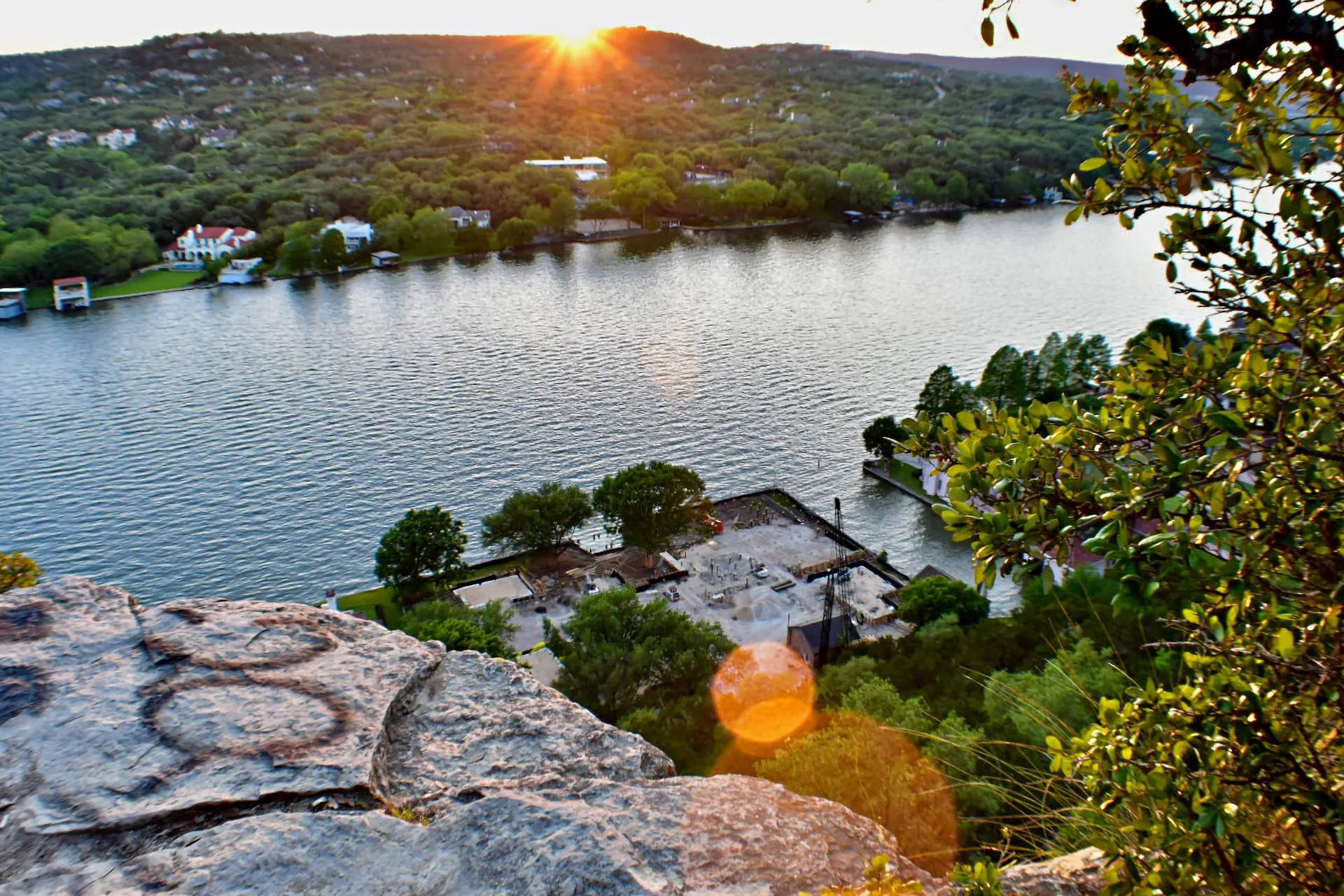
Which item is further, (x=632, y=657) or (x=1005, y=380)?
(x=1005, y=380)

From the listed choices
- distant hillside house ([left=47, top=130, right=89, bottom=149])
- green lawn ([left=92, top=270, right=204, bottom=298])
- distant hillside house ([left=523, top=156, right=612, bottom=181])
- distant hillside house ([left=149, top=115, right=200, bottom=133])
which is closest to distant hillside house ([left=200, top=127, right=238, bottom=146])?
distant hillside house ([left=149, top=115, right=200, bottom=133])

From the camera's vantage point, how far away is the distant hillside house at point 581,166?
204 feet

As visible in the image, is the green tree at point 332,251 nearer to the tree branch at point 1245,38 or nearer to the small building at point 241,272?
the small building at point 241,272

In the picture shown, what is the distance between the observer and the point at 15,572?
25.4 feet

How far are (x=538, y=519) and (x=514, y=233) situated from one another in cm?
3272

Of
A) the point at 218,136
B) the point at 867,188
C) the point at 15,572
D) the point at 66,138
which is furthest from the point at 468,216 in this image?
the point at 15,572

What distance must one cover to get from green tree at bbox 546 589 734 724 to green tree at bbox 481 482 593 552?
17.9 ft

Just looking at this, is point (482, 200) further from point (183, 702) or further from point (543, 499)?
point (183, 702)

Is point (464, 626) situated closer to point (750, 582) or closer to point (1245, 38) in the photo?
point (750, 582)

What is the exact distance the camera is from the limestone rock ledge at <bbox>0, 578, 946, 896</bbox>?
1760 millimetres

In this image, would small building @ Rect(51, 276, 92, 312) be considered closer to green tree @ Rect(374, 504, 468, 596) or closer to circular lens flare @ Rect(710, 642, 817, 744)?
green tree @ Rect(374, 504, 468, 596)

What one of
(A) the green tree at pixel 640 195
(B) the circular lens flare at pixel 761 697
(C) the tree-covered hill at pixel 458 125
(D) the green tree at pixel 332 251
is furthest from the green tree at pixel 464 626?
(A) the green tree at pixel 640 195

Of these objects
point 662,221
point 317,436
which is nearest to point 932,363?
point 317,436

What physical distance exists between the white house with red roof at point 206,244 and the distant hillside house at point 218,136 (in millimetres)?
22430
